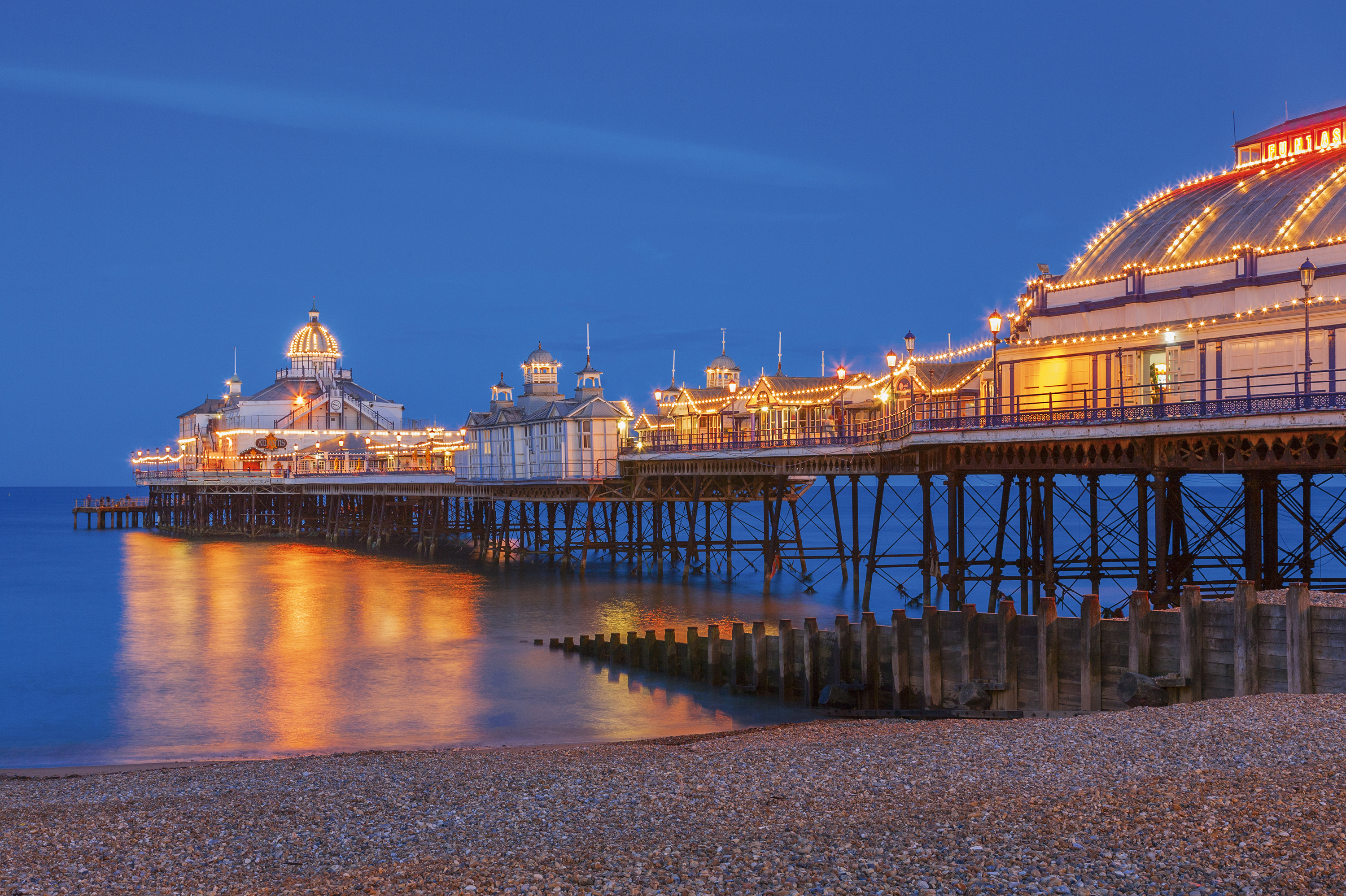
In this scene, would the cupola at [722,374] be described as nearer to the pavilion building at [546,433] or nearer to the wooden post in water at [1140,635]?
the pavilion building at [546,433]

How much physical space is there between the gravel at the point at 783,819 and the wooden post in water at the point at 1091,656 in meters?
2.51

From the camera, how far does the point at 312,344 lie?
118688 mm

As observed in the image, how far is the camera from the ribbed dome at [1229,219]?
31078mm

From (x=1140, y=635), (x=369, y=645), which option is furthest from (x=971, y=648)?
(x=369, y=645)

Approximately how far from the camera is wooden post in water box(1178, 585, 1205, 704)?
18.2 m

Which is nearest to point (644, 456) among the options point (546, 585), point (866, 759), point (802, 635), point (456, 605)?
point (546, 585)

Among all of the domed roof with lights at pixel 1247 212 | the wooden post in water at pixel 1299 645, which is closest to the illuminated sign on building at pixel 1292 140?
the domed roof with lights at pixel 1247 212

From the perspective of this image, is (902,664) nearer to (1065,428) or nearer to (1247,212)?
(1065,428)

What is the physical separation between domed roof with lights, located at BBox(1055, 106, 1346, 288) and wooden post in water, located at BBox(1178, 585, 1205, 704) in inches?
606

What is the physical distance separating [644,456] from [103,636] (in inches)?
893

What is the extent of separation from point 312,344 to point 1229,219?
9924cm

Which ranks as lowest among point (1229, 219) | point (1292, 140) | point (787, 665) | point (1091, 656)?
point (787, 665)

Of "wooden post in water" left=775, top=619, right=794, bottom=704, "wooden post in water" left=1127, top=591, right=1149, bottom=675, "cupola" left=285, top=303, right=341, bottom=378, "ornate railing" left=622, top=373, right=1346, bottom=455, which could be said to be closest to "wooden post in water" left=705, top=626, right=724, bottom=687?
"wooden post in water" left=775, top=619, right=794, bottom=704

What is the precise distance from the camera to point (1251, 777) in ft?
39.6
